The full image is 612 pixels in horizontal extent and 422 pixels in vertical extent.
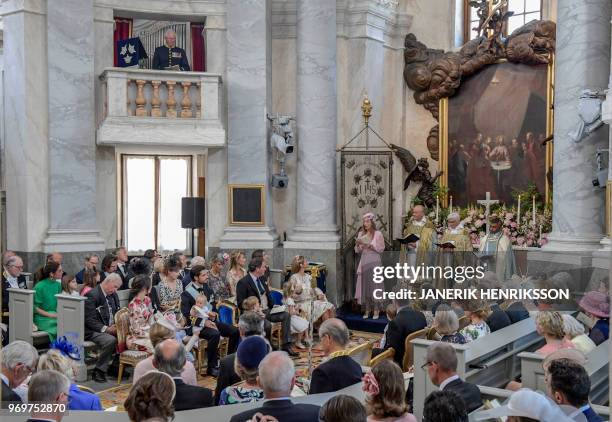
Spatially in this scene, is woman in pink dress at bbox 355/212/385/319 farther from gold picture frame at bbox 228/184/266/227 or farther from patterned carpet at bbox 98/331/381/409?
gold picture frame at bbox 228/184/266/227

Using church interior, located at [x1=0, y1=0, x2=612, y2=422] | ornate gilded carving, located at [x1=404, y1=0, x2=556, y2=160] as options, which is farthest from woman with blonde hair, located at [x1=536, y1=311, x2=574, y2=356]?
ornate gilded carving, located at [x1=404, y1=0, x2=556, y2=160]

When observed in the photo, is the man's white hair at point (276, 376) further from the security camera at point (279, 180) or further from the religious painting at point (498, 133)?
the religious painting at point (498, 133)

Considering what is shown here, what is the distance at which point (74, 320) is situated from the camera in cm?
843

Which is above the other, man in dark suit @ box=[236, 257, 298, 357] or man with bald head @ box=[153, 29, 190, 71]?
man with bald head @ box=[153, 29, 190, 71]

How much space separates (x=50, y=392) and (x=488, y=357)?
3695 millimetres

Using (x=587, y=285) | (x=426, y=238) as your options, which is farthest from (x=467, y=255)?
(x=587, y=285)

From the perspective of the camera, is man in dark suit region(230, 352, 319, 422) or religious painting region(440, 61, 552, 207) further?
religious painting region(440, 61, 552, 207)

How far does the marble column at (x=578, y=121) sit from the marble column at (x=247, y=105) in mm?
5094

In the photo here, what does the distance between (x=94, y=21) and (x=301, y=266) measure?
224 inches

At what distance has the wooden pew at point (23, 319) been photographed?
8773 mm

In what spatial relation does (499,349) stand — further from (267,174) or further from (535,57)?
(535,57)

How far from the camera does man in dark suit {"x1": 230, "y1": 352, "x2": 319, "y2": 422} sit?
385cm

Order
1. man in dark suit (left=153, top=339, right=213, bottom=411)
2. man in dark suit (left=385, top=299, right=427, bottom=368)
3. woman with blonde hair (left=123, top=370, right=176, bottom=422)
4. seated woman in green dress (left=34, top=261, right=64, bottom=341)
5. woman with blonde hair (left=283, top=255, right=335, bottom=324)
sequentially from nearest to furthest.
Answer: woman with blonde hair (left=123, top=370, right=176, bottom=422), man in dark suit (left=153, top=339, right=213, bottom=411), man in dark suit (left=385, top=299, right=427, bottom=368), seated woman in green dress (left=34, top=261, right=64, bottom=341), woman with blonde hair (left=283, top=255, right=335, bottom=324)

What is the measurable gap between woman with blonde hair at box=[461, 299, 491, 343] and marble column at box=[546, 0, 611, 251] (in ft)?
15.2
